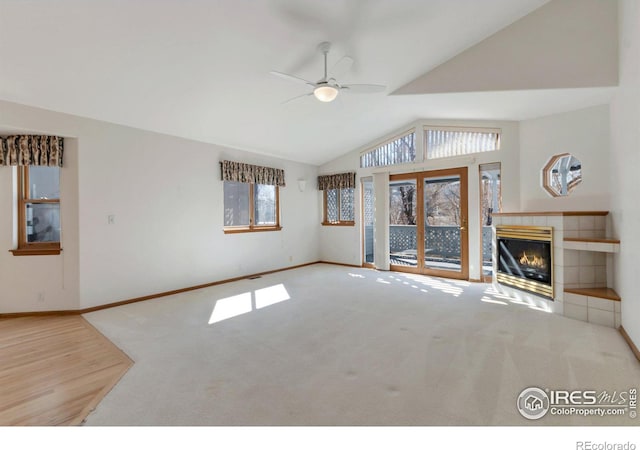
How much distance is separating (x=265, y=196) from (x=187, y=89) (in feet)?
9.54

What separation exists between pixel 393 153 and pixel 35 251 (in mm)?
5958

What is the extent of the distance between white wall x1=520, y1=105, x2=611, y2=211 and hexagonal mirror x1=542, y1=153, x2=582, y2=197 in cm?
7

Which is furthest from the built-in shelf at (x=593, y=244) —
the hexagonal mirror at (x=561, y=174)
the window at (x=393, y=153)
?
the window at (x=393, y=153)

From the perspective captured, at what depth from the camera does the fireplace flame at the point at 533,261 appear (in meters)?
3.84

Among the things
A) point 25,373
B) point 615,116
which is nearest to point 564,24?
point 615,116

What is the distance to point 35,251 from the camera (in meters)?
3.73

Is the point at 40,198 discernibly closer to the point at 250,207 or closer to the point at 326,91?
the point at 250,207

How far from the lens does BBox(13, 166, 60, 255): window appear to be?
151 inches

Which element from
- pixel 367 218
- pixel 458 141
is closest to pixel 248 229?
pixel 367 218

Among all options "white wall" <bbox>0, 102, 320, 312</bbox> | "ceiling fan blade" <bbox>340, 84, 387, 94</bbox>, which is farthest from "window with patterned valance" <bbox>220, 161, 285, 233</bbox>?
"ceiling fan blade" <bbox>340, 84, 387, 94</bbox>

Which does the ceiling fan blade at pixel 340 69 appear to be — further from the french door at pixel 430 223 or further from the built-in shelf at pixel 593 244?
the built-in shelf at pixel 593 244

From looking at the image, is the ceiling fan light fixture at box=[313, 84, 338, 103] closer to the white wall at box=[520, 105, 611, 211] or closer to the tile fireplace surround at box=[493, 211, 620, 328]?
the tile fireplace surround at box=[493, 211, 620, 328]

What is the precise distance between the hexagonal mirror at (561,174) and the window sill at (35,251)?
6697 millimetres
